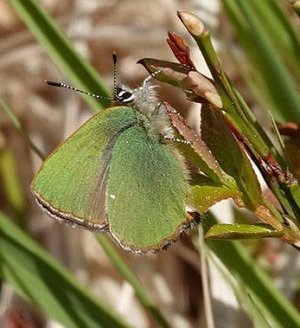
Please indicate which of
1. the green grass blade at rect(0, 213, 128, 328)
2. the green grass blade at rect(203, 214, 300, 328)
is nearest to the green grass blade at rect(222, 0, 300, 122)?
the green grass blade at rect(203, 214, 300, 328)

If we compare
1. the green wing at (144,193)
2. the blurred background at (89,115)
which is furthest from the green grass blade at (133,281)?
the blurred background at (89,115)

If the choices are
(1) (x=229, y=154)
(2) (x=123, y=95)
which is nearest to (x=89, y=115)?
(2) (x=123, y=95)

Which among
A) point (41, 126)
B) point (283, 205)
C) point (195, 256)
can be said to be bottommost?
point (195, 256)

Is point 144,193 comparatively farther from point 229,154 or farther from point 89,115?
point 89,115

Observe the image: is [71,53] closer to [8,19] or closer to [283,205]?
[283,205]

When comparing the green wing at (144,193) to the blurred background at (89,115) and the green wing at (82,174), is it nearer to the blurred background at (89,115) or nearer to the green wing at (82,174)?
the green wing at (82,174)

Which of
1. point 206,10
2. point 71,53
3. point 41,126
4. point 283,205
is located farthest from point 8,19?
point 283,205

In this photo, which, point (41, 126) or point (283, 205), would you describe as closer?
point (283, 205)
